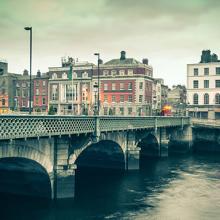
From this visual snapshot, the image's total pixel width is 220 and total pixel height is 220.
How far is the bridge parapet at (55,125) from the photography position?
73.0 ft

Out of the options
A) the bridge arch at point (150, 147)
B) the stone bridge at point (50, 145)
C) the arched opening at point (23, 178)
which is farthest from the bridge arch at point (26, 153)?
the bridge arch at point (150, 147)

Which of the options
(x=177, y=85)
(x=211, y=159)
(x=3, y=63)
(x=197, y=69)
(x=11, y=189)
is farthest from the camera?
(x=177, y=85)

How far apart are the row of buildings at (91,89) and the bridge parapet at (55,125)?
4691 centimetres

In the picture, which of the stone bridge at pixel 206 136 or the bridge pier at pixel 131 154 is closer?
the bridge pier at pixel 131 154

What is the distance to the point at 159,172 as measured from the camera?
150 ft

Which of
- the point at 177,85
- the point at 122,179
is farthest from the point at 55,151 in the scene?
the point at 177,85

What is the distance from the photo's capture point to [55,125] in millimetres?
26500

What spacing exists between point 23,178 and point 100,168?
19260mm

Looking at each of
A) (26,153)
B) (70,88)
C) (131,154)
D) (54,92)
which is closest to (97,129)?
(26,153)

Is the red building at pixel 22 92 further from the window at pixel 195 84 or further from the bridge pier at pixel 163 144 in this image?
the bridge pier at pixel 163 144

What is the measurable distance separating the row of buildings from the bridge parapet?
46.9 m

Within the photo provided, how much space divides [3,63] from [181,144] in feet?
203

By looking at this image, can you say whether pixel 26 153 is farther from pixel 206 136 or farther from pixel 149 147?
pixel 206 136

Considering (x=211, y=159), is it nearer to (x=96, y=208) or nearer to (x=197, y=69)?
(x=96, y=208)
